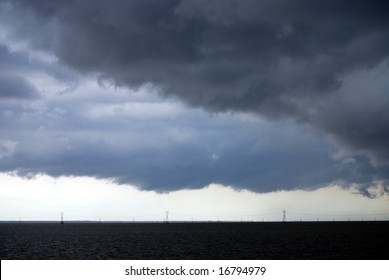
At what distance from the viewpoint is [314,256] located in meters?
89.1

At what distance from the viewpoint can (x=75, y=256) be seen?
299 feet
